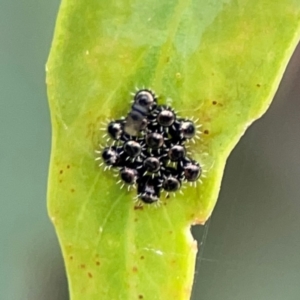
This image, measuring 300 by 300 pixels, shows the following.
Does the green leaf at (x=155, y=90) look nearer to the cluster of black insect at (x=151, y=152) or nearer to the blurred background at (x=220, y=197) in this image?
the cluster of black insect at (x=151, y=152)

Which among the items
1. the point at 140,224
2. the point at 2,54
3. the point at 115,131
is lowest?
the point at 140,224

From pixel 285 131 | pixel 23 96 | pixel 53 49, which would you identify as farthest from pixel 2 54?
pixel 285 131

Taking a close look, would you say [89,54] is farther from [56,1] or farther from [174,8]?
[56,1]

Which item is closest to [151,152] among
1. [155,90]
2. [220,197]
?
[155,90]

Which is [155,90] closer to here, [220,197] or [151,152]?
[151,152]

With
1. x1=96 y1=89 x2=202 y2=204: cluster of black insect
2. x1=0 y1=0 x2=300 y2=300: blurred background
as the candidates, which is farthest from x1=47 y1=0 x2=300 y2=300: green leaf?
x1=0 y1=0 x2=300 y2=300: blurred background

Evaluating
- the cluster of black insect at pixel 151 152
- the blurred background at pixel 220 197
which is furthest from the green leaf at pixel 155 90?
the blurred background at pixel 220 197
